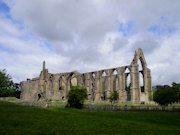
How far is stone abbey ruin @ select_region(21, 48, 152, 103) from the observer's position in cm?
4825

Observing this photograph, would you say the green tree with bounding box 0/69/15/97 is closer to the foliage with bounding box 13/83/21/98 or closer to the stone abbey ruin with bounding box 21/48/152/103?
the stone abbey ruin with bounding box 21/48/152/103

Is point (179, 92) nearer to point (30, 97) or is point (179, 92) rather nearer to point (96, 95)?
point (96, 95)

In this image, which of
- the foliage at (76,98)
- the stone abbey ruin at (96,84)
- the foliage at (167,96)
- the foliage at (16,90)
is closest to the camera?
the foliage at (167,96)

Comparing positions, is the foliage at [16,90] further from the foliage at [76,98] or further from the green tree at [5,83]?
the foliage at [76,98]

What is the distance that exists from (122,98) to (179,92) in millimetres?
17745

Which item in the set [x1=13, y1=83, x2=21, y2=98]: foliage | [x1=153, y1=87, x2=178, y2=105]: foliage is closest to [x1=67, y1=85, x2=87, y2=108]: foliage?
[x1=153, y1=87, x2=178, y2=105]: foliage

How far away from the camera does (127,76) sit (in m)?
54.1

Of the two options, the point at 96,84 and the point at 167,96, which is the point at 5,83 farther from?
the point at 167,96

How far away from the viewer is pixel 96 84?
55.6 metres

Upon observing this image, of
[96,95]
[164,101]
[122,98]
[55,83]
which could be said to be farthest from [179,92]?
[55,83]

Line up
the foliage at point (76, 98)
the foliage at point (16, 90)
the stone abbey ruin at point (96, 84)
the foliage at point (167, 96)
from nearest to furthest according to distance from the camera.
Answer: the foliage at point (167, 96) → the foliage at point (76, 98) → the stone abbey ruin at point (96, 84) → the foliage at point (16, 90)

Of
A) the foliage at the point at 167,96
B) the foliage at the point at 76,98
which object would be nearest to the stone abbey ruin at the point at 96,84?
the foliage at the point at 167,96

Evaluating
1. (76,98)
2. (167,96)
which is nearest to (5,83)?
(76,98)

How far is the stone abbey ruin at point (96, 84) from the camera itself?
1900 inches
